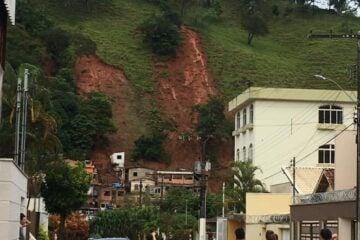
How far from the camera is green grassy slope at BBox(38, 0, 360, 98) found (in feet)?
379

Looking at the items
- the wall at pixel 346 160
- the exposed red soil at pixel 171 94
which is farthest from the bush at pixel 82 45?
the wall at pixel 346 160

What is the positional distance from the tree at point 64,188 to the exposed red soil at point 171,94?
50.3 meters

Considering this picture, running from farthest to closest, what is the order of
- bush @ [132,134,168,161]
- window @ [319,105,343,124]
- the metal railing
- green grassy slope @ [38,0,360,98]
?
green grassy slope @ [38,0,360,98] → bush @ [132,134,168,161] → window @ [319,105,343,124] → the metal railing

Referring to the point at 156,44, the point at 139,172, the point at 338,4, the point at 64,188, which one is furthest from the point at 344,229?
the point at 338,4

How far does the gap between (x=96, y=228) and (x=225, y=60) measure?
56.1 meters

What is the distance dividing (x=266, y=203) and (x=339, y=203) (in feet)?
60.8

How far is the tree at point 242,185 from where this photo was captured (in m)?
59.4

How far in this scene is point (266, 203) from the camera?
5384cm

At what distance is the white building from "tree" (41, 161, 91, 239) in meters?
23.5

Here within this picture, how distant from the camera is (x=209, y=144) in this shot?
4163 inches

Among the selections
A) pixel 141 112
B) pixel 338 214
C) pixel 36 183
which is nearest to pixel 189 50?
pixel 141 112

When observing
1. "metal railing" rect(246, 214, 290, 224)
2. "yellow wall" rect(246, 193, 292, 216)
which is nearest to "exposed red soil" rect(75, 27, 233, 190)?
"yellow wall" rect(246, 193, 292, 216)

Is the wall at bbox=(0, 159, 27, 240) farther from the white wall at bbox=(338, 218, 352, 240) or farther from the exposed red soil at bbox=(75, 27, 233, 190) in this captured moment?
the exposed red soil at bbox=(75, 27, 233, 190)

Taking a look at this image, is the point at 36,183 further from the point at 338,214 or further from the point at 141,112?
the point at 141,112
